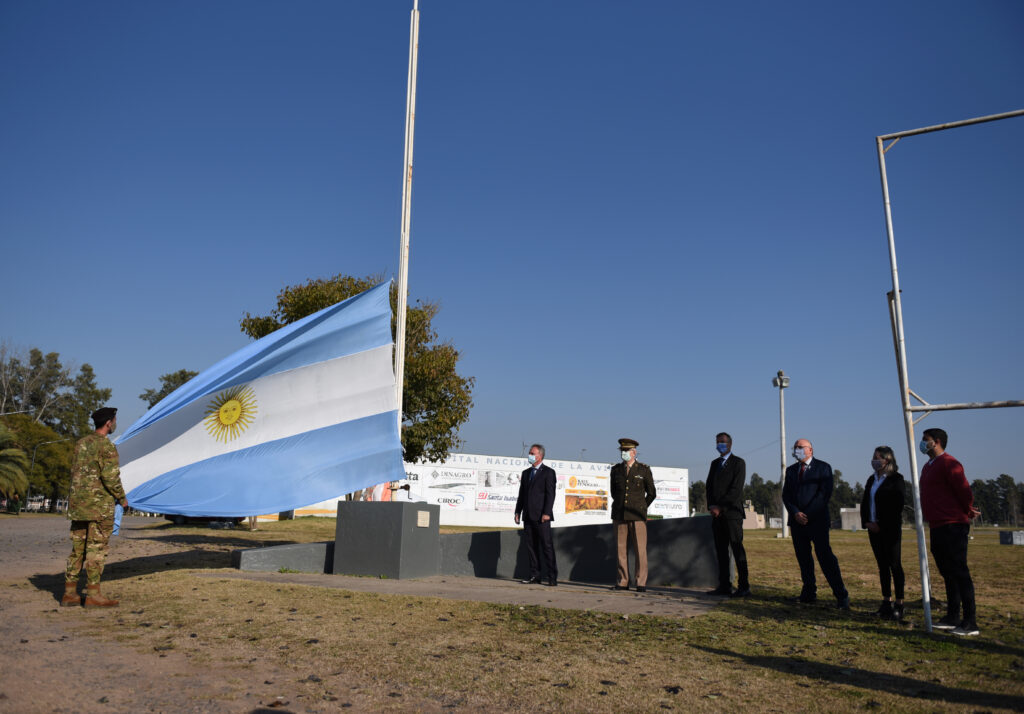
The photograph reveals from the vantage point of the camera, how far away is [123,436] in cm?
924

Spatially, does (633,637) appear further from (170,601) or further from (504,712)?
(170,601)

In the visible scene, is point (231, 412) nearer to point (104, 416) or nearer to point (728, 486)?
point (104, 416)

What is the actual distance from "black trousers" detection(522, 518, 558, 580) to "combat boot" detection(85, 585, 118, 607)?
5.03 m

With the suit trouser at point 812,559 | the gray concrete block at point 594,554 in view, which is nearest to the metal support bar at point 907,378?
the suit trouser at point 812,559

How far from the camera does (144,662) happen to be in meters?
4.84

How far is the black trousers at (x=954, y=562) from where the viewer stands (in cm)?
639

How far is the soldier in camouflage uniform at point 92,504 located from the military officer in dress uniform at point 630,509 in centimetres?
592

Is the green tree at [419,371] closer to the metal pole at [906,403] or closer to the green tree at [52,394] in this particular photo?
the metal pole at [906,403]

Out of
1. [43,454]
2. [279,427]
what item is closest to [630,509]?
[279,427]

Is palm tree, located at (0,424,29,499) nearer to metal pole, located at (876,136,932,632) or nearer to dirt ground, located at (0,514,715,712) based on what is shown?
dirt ground, located at (0,514,715,712)

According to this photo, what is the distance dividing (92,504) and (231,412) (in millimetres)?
2556

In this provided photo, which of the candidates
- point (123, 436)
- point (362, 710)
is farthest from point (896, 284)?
point (123, 436)

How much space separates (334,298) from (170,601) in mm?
19211

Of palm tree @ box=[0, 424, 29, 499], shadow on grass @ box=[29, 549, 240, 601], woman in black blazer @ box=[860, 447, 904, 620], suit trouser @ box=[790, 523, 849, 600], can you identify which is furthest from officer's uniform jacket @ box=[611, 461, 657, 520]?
palm tree @ box=[0, 424, 29, 499]
